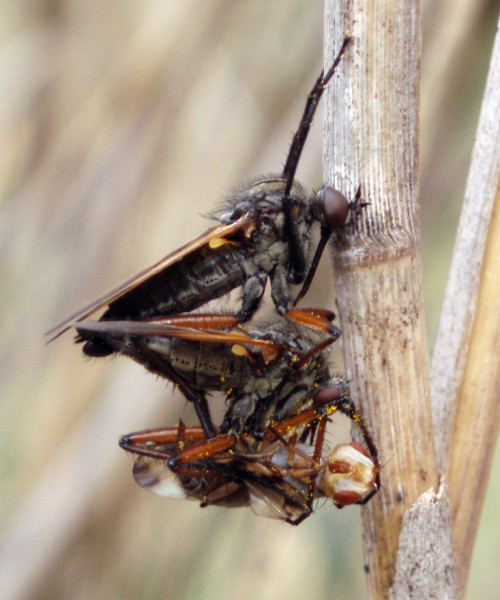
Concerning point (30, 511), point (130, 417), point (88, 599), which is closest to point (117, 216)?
point (130, 417)

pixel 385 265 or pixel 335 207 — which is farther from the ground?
pixel 335 207

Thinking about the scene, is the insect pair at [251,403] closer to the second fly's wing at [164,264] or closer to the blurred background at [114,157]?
the second fly's wing at [164,264]

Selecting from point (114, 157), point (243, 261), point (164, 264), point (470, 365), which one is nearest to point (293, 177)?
point (243, 261)

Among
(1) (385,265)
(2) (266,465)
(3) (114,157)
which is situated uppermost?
(3) (114,157)

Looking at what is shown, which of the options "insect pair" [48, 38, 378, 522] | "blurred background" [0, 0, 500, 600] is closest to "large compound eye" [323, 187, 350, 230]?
"insect pair" [48, 38, 378, 522]

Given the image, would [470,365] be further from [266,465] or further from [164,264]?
[164,264]

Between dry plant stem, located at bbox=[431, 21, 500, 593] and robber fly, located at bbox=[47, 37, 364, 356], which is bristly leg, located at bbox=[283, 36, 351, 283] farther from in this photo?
dry plant stem, located at bbox=[431, 21, 500, 593]

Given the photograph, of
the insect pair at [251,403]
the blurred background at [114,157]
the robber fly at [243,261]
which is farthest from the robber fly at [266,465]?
the blurred background at [114,157]
